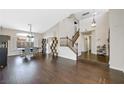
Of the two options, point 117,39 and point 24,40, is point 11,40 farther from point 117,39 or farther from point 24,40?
point 117,39

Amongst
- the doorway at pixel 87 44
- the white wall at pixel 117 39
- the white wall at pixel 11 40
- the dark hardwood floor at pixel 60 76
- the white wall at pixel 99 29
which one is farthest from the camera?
the doorway at pixel 87 44

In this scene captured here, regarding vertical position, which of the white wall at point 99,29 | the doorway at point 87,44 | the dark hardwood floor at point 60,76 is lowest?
the dark hardwood floor at point 60,76

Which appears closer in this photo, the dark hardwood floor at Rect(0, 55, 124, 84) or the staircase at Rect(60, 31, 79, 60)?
the dark hardwood floor at Rect(0, 55, 124, 84)

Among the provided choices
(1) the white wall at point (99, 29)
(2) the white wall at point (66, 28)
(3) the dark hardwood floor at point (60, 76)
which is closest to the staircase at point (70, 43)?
(2) the white wall at point (66, 28)

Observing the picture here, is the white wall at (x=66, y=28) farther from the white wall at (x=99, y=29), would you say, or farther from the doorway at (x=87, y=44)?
the doorway at (x=87, y=44)

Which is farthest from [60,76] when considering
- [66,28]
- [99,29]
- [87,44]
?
[87,44]

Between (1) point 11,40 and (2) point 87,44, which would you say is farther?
(2) point 87,44

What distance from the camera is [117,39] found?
16.4 feet

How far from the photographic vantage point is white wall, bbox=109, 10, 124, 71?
15.6 feet

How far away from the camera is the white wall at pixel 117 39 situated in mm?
4770

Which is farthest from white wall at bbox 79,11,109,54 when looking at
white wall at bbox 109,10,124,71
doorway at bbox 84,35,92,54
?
white wall at bbox 109,10,124,71

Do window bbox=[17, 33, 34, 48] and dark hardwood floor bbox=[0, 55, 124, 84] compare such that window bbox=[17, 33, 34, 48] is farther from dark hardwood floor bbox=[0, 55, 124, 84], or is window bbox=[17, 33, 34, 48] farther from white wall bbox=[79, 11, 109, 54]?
Answer: white wall bbox=[79, 11, 109, 54]
